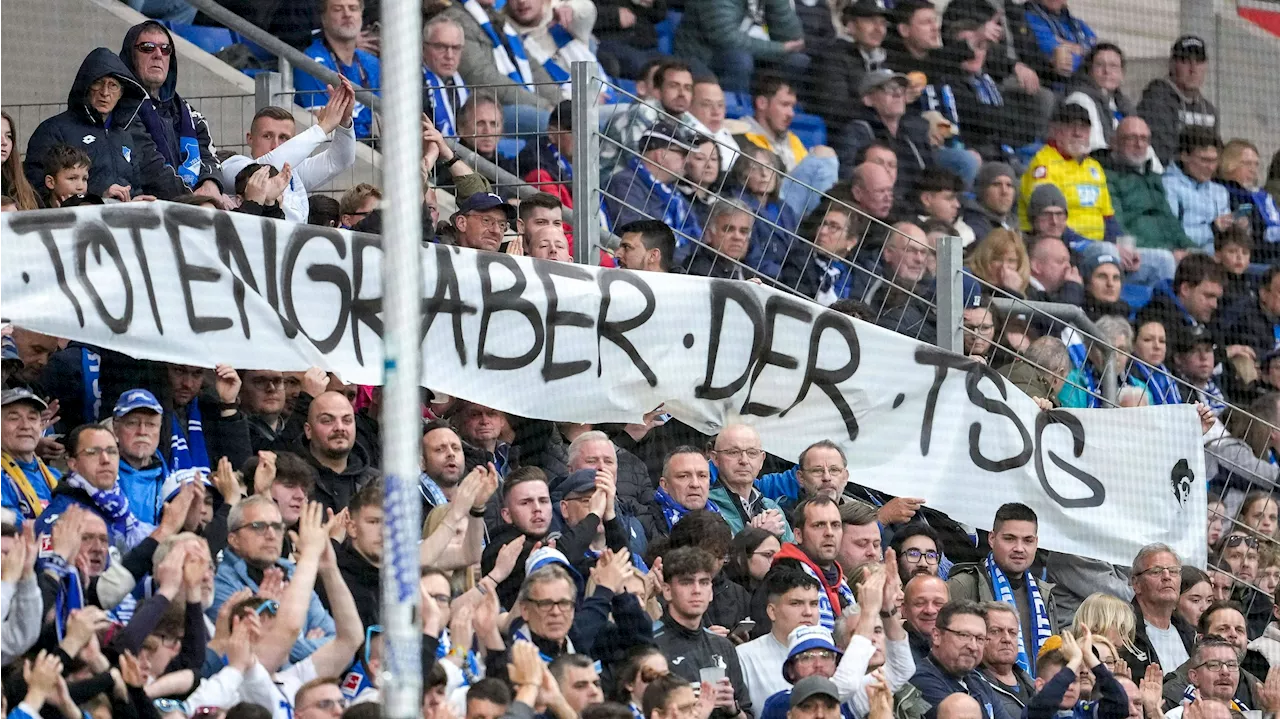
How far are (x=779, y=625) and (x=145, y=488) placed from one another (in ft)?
4.89

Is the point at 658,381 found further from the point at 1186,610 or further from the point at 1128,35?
the point at 1128,35

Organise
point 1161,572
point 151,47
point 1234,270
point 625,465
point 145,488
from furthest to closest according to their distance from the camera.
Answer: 1. point 1234,270
2. point 1161,572
3. point 151,47
4. point 625,465
5. point 145,488

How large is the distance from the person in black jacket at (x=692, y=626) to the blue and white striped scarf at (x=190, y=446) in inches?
43.6

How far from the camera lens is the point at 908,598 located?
20.3 feet

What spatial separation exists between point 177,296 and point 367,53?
7.81 ft

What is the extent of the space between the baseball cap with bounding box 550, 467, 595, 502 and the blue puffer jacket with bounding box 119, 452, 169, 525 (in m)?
0.96

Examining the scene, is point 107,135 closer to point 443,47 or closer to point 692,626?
point 443,47

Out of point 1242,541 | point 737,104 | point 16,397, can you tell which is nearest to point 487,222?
point 16,397

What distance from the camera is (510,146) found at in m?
7.61

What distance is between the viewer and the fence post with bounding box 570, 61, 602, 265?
22.7 ft

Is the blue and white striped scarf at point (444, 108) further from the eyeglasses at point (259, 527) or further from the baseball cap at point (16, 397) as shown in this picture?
the eyeglasses at point (259, 527)

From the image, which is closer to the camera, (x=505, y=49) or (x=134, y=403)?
(x=134, y=403)

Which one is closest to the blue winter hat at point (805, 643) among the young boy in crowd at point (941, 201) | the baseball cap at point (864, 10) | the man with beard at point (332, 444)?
the man with beard at point (332, 444)

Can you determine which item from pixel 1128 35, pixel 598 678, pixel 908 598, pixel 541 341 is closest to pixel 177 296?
pixel 541 341
